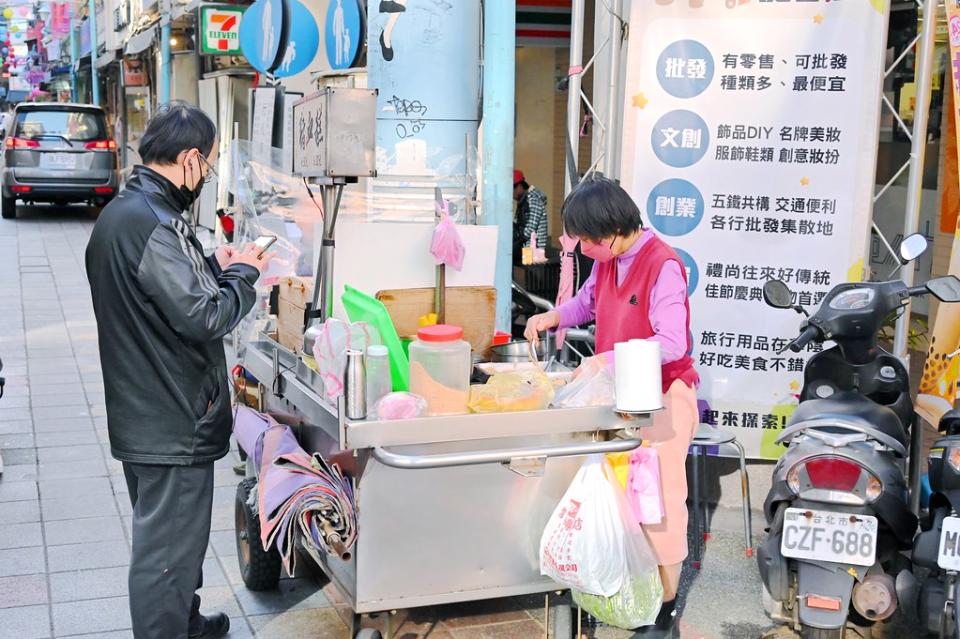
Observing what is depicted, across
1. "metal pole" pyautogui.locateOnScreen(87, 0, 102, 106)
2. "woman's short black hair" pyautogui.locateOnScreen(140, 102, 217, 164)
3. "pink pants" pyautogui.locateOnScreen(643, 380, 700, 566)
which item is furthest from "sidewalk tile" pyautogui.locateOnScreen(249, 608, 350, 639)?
"metal pole" pyautogui.locateOnScreen(87, 0, 102, 106)

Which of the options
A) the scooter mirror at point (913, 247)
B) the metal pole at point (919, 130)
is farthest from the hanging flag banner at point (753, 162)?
the scooter mirror at point (913, 247)

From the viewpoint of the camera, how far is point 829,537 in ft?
11.6

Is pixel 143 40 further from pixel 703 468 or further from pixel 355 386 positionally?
pixel 355 386

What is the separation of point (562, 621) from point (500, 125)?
2979 millimetres

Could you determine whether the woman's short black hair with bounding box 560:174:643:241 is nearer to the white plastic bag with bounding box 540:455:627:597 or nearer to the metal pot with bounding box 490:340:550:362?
the metal pot with bounding box 490:340:550:362

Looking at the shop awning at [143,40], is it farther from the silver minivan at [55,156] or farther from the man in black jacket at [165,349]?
the man in black jacket at [165,349]

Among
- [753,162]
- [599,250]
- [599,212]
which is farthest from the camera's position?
[753,162]

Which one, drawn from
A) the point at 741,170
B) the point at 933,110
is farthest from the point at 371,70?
the point at 933,110

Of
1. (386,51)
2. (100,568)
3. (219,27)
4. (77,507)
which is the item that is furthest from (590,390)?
(219,27)

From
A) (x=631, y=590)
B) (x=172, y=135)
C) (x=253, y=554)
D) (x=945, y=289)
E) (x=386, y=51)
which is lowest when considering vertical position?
(x=253, y=554)

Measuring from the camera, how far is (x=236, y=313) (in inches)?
125

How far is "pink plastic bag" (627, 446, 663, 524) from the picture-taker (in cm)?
343

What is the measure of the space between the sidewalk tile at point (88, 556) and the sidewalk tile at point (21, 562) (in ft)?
0.16

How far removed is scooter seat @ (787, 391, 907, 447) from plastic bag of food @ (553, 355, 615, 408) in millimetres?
972
